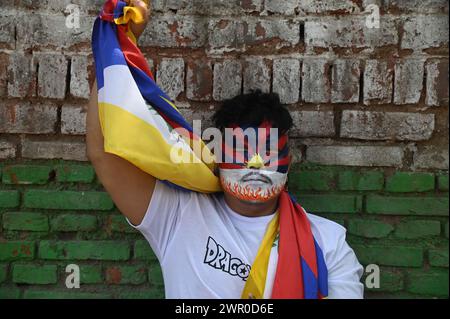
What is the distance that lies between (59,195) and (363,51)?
160cm

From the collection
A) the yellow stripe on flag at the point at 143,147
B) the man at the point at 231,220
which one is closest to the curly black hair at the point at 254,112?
the man at the point at 231,220

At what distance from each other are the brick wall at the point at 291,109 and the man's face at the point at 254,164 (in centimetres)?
38

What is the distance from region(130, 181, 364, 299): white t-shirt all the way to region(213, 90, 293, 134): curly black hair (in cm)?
37

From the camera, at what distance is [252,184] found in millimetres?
2346

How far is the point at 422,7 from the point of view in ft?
8.80

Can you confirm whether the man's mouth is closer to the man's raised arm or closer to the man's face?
the man's face

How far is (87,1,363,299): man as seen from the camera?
226cm

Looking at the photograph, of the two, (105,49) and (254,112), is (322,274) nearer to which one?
(254,112)

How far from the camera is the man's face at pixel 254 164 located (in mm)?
2350

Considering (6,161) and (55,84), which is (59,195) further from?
(55,84)

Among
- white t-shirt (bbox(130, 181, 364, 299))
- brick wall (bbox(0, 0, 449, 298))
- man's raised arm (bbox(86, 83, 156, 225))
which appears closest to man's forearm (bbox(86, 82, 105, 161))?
man's raised arm (bbox(86, 83, 156, 225))

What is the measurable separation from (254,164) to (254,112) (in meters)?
0.24

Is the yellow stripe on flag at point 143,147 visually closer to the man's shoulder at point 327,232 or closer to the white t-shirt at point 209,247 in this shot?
the white t-shirt at point 209,247
